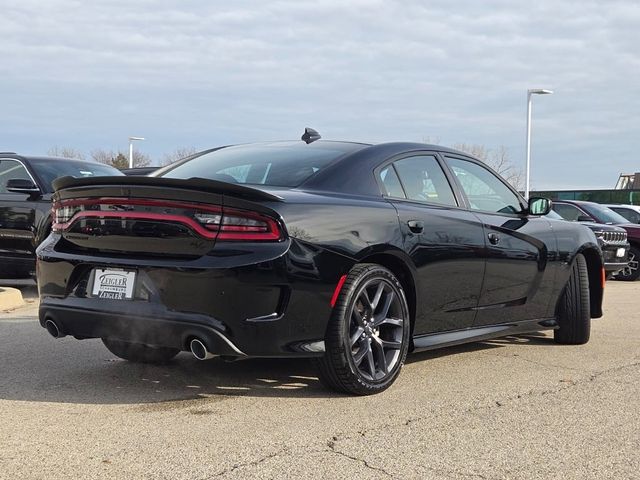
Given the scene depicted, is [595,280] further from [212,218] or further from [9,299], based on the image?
→ [9,299]

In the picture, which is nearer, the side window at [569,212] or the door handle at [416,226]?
the door handle at [416,226]

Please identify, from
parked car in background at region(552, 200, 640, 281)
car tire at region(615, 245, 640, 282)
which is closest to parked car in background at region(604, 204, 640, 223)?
parked car in background at region(552, 200, 640, 281)

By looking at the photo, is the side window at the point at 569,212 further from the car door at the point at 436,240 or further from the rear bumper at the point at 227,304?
the rear bumper at the point at 227,304

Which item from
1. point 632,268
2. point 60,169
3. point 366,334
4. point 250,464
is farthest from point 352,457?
point 632,268

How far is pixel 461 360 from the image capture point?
582 centimetres

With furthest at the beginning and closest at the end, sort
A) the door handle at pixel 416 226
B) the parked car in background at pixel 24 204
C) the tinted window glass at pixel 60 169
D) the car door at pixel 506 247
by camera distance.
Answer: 1. the tinted window glass at pixel 60 169
2. the parked car in background at pixel 24 204
3. the car door at pixel 506 247
4. the door handle at pixel 416 226

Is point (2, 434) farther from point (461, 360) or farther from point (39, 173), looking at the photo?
point (39, 173)

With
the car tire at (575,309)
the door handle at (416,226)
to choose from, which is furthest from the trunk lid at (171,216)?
the car tire at (575,309)

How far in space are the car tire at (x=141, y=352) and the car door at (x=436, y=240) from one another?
163 cm

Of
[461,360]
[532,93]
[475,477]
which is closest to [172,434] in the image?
[475,477]

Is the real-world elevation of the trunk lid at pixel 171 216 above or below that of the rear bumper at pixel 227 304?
above

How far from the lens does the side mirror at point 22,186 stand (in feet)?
30.9

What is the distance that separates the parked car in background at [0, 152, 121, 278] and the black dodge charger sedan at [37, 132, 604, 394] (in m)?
4.52

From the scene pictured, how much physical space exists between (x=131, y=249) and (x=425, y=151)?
220 cm
